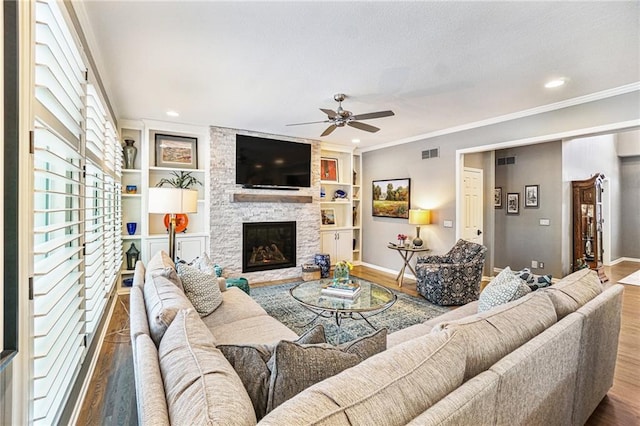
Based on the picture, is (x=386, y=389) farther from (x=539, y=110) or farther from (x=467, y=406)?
(x=539, y=110)

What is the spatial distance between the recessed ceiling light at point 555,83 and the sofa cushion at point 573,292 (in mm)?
1993

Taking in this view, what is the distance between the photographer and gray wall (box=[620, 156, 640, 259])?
7637 mm

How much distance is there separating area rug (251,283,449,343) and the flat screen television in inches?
76.3

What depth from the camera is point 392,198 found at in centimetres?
632

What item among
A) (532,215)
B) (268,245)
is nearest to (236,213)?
(268,245)

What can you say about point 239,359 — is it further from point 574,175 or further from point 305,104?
point 574,175

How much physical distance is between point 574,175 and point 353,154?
4.33 metres

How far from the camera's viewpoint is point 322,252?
6.42 meters

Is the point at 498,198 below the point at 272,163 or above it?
below

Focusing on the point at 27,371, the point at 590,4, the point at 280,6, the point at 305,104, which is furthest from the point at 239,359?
the point at 305,104

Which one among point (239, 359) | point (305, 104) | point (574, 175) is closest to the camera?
point (239, 359)

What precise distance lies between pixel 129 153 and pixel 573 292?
5531 millimetres

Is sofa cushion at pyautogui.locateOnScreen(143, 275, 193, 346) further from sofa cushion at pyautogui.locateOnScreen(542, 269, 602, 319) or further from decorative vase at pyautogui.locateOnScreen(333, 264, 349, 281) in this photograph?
sofa cushion at pyautogui.locateOnScreen(542, 269, 602, 319)

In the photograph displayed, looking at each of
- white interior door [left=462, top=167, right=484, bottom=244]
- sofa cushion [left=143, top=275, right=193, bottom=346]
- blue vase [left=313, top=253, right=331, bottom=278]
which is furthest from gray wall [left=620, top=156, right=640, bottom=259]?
sofa cushion [left=143, top=275, right=193, bottom=346]
